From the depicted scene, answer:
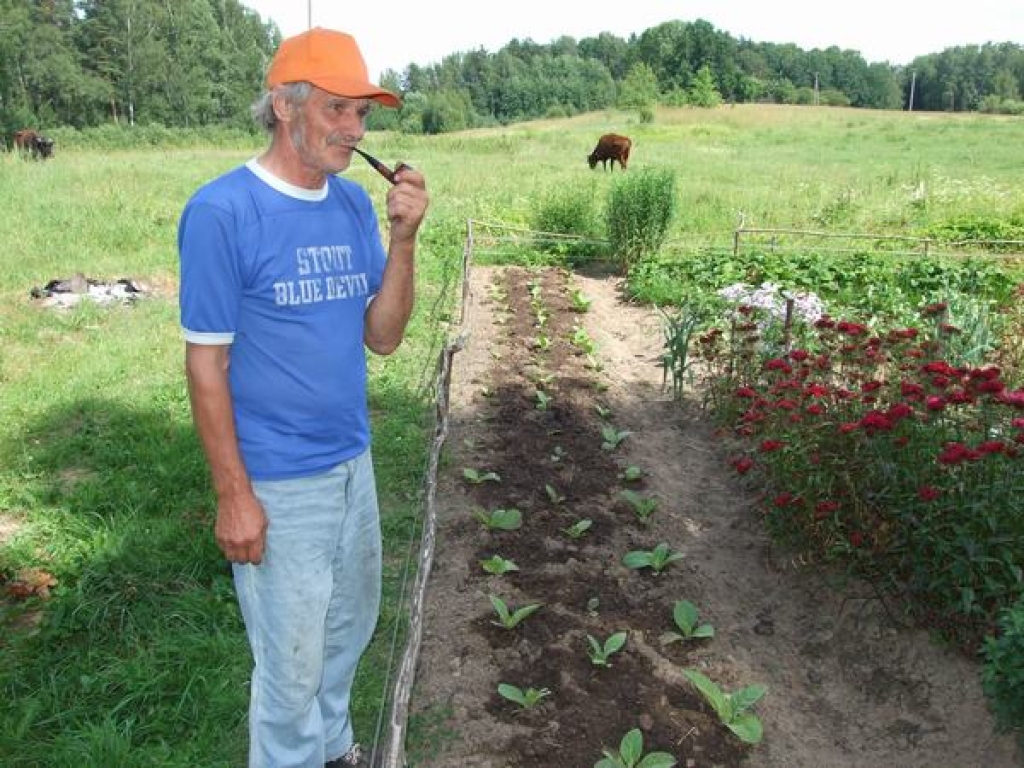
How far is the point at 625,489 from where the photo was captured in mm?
5258

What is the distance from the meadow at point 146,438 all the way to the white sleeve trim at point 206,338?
1.55 meters

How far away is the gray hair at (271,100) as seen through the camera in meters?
2.25

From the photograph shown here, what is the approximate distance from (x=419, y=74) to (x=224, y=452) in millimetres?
136892

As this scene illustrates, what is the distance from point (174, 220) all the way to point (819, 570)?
12514 mm

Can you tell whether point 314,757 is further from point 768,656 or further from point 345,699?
point 768,656

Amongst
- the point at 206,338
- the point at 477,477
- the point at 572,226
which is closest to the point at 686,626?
the point at 477,477

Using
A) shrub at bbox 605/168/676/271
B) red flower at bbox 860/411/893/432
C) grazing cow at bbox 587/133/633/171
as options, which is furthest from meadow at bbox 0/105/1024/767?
grazing cow at bbox 587/133/633/171

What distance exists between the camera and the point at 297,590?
2.39 metres

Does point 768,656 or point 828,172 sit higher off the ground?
point 828,172

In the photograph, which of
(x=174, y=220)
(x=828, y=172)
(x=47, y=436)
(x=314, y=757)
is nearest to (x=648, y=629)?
(x=314, y=757)

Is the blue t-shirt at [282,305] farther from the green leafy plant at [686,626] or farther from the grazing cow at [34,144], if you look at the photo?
the grazing cow at [34,144]

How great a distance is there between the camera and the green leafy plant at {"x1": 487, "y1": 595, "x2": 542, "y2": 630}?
377cm

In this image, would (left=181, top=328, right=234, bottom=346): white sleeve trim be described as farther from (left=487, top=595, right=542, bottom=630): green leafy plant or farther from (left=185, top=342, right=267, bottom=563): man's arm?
(left=487, top=595, right=542, bottom=630): green leafy plant

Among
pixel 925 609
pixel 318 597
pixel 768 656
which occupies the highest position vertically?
pixel 318 597
